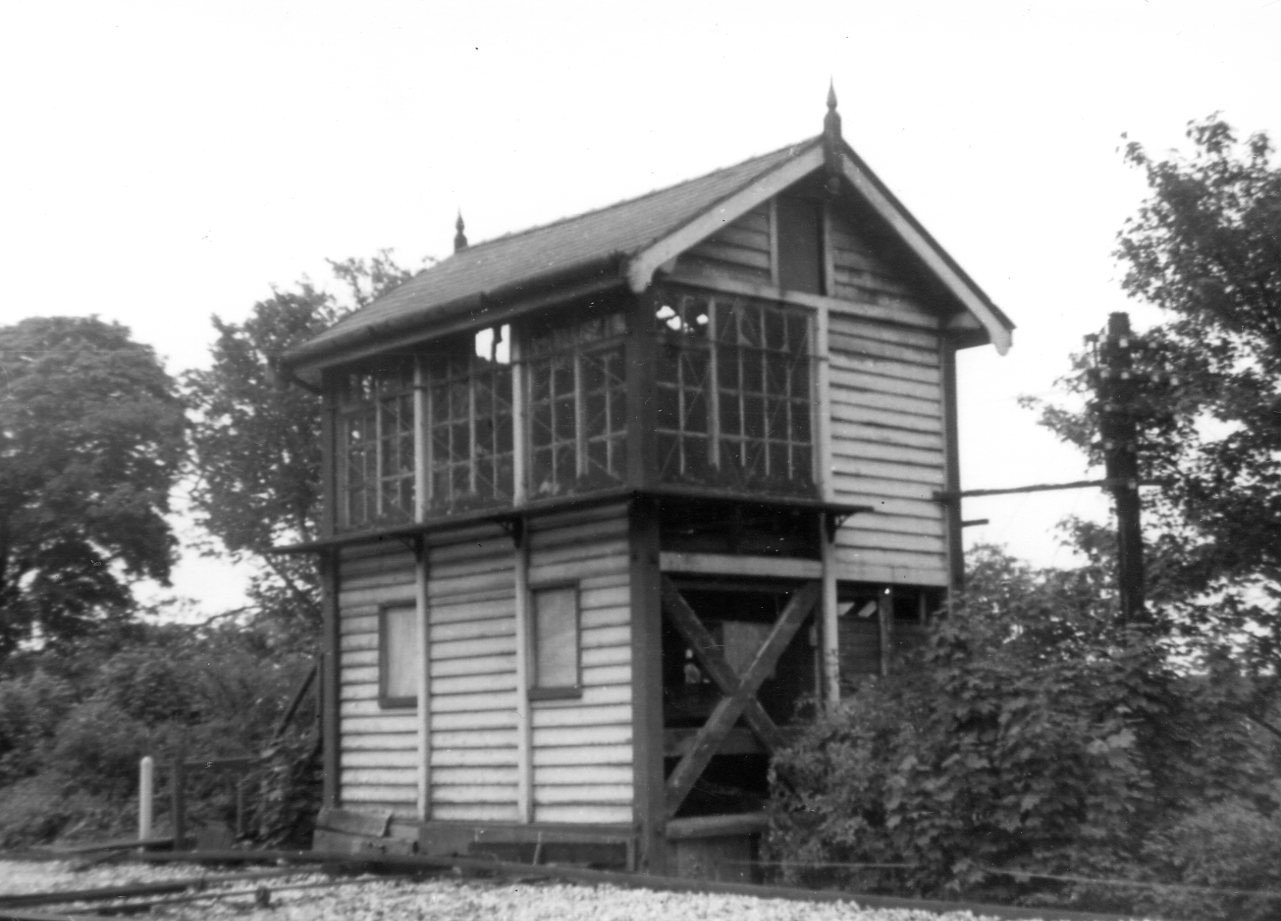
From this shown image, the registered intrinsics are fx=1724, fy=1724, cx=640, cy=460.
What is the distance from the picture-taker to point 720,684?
15961mm

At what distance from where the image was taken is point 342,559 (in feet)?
64.5

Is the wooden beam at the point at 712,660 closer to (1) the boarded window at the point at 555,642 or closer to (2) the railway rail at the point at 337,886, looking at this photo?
(1) the boarded window at the point at 555,642

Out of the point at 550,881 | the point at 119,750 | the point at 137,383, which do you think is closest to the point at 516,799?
the point at 550,881

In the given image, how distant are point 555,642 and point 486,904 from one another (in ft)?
15.5

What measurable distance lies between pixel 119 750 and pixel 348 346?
8815 millimetres

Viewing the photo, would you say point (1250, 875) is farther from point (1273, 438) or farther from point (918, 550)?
point (1273, 438)

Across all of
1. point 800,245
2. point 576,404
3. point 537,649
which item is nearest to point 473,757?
point 537,649

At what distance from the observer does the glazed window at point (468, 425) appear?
1722 cm

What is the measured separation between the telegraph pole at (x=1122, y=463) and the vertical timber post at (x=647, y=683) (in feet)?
14.4

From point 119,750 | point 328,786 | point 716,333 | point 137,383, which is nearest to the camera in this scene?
point 716,333

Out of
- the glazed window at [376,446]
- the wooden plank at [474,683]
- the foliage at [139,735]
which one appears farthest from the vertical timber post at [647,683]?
the foliage at [139,735]

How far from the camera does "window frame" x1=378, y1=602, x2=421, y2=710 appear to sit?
60.8ft

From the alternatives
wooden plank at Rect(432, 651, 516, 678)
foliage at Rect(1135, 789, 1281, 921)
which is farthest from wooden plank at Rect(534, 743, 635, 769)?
foliage at Rect(1135, 789, 1281, 921)

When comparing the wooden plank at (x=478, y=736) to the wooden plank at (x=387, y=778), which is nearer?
the wooden plank at (x=478, y=736)
